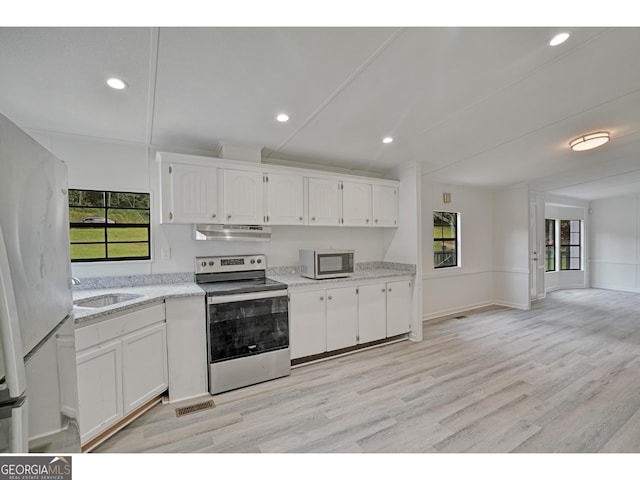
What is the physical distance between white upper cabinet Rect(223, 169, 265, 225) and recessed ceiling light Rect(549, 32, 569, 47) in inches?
100

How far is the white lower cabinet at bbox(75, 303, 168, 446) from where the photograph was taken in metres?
1.79

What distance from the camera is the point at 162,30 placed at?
151cm

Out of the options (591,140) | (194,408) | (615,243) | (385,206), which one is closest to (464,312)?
(385,206)

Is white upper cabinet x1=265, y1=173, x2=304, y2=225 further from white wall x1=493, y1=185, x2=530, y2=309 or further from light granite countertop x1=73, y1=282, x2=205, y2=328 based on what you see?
white wall x1=493, y1=185, x2=530, y2=309

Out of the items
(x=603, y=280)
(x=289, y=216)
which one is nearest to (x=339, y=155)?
(x=289, y=216)

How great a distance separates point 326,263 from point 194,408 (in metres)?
1.84

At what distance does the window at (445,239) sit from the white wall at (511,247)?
46.3 inches

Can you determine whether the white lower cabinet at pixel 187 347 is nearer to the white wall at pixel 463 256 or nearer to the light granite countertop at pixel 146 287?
the light granite countertop at pixel 146 287

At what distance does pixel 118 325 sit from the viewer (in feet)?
6.56

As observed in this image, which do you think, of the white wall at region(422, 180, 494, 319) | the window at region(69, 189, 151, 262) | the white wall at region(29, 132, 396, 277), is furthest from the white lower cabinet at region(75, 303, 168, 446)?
the white wall at region(422, 180, 494, 319)

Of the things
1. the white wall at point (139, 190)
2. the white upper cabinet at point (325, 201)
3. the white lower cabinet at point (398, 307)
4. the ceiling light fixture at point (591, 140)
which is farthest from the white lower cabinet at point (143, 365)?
the ceiling light fixture at point (591, 140)

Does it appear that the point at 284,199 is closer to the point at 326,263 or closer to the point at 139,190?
the point at 326,263

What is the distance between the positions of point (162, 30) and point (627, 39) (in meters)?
2.95

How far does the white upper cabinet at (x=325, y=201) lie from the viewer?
11.1ft
